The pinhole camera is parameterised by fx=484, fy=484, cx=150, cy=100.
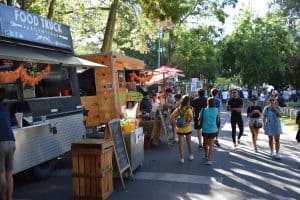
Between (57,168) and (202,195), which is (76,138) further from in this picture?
(202,195)

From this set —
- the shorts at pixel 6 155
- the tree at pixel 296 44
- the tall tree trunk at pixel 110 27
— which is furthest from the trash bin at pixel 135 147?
the tree at pixel 296 44

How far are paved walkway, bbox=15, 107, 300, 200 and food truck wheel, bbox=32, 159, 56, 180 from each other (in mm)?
161

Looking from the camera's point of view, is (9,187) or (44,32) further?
(44,32)

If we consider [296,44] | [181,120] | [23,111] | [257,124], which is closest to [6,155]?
[23,111]

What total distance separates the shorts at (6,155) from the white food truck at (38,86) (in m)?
1.10

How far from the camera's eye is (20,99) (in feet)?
28.8

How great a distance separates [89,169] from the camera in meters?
7.71

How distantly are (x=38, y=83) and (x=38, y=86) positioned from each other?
0.08m

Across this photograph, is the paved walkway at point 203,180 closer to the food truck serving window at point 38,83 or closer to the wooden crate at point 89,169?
Result: the wooden crate at point 89,169

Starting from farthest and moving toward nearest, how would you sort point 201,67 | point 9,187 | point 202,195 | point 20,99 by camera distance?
point 201,67
point 20,99
point 202,195
point 9,187

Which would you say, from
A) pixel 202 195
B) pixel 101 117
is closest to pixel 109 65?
pixel 101 117

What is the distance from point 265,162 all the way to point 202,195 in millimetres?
3783

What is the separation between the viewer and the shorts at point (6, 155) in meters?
6.94

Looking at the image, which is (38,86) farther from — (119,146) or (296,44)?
(296,44)
